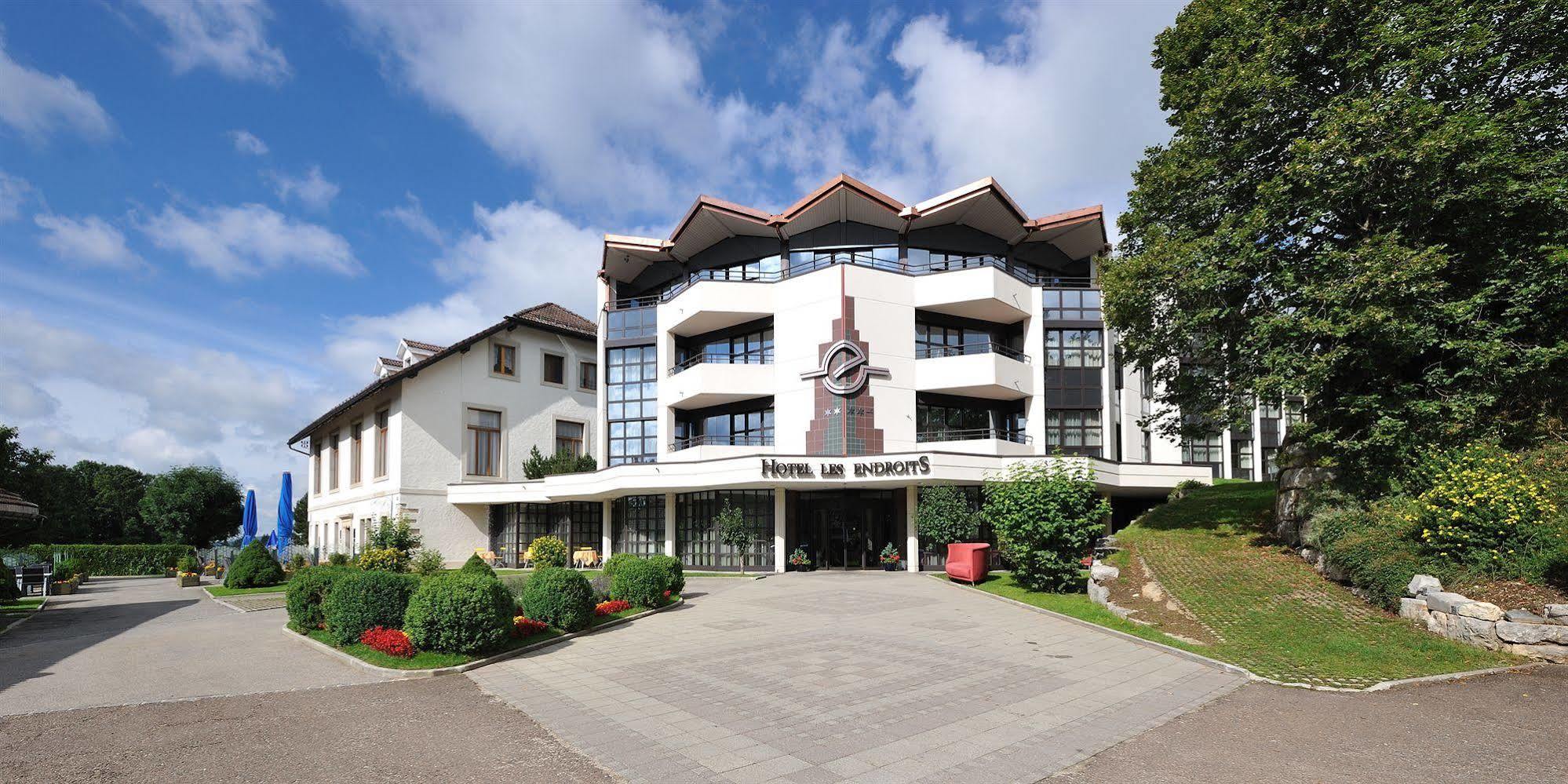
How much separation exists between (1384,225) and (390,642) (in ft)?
62.3

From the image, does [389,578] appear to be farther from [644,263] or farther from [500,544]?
[644,263]

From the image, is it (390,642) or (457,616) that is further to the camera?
(390,642)

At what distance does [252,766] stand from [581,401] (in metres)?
30.2

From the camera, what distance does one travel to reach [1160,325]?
1795 centimetres

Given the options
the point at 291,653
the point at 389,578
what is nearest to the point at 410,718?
the point at 389,578

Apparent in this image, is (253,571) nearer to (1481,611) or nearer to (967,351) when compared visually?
(967,351)

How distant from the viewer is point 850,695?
8781 millimetres

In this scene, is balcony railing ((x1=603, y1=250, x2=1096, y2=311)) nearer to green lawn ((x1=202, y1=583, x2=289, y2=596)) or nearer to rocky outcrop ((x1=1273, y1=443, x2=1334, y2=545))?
rocky outcrop ((x1=1273, y1=443, x2=1334, y2=545))

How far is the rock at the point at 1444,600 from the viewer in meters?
10.7

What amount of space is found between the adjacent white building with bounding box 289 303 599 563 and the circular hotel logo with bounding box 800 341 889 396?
13.8m

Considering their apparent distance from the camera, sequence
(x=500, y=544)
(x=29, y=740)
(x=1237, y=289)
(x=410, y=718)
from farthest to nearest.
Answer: (x=500, y=544), (x=1237, y=289), (x=410, y=718), (x=29, y=740)

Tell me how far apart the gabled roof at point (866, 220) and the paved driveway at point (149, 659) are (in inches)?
759

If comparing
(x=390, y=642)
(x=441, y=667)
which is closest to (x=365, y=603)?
(x=390, y=642)

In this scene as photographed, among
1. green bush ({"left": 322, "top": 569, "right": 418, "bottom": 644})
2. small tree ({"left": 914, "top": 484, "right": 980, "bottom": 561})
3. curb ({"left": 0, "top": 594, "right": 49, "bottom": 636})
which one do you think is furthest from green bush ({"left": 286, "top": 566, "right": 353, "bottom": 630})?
small tree ({"left": 914, "top": 484, "right": 980, "bottom": 561})
